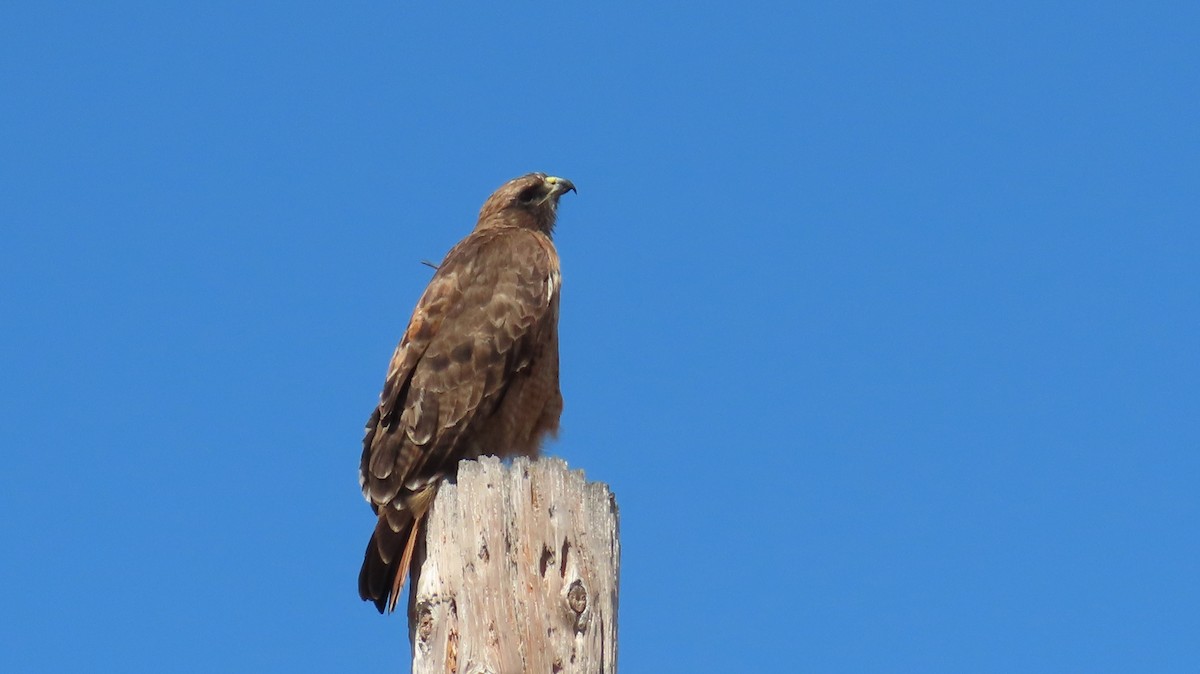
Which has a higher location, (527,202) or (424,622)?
(527,202)

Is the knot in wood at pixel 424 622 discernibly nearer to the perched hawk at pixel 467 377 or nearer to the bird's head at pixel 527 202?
the perched hawk at pixel 467 377

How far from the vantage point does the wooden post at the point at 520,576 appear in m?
3.67

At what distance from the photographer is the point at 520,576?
372 centimetres

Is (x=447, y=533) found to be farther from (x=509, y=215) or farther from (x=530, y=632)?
(x=509, y=215)

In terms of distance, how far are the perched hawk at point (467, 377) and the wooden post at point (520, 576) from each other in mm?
1079

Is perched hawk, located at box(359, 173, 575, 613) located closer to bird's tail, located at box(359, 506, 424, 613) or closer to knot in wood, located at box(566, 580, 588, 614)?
bird's tail, located at box(359, 506, 424, 613)

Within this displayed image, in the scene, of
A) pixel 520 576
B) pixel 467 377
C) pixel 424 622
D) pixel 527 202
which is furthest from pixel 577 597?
pixel 527 202

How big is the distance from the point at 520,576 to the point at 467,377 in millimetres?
2017

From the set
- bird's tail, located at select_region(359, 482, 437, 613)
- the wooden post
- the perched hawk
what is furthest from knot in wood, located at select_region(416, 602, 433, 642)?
the perched hawk

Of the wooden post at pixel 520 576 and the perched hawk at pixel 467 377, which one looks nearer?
the wooden post at pixel 520 576

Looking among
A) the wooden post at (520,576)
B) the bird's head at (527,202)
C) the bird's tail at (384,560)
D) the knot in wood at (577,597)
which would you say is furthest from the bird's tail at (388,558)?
the bird's head at (527,202)

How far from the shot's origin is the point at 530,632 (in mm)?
3662

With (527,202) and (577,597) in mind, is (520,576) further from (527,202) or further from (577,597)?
(527,202)

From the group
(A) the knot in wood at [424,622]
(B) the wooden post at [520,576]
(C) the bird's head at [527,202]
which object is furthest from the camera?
(C) the bird's head at [527,202]
